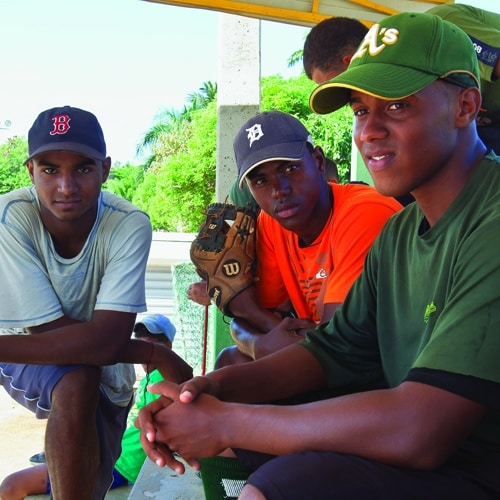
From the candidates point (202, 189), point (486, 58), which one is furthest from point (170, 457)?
point (202, 189)

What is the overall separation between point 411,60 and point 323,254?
125 centimetres

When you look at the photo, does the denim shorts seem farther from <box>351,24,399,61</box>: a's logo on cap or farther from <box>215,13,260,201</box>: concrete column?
<box>215,13,260,201</box>: concrete column

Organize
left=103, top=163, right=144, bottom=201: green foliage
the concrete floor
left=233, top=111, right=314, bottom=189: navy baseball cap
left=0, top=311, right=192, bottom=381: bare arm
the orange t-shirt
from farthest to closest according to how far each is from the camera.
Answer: left=103, top=163, right=144, bottom=201: green foliage, the concrete floor, left=0, top=311, right=192, bottom=381: bare arm, left=233, top=111, right=314, bottom=189: navy baseball cap, the orange t-shirt

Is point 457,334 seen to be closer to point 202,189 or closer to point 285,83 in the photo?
point 202,189

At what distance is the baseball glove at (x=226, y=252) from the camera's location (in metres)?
3.23

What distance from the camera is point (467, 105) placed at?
6.00 feet

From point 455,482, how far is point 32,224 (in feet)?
8.14

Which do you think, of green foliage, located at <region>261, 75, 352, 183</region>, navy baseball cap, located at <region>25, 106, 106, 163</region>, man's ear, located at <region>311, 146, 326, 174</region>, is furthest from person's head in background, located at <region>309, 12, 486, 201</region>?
green foliage, located at <region>261, 75, 352, 183</region>

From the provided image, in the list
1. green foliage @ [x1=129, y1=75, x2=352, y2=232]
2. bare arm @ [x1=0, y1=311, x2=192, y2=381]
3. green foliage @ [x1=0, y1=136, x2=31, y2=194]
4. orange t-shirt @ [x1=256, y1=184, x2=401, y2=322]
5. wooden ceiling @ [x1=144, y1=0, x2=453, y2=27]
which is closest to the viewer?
orange t-shirt @ [x1=256, y1=184, x2=401, y2=322]

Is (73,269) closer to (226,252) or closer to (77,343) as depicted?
(77,343)

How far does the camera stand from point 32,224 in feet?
11.3

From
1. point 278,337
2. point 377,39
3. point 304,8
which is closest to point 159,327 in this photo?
point 278,337

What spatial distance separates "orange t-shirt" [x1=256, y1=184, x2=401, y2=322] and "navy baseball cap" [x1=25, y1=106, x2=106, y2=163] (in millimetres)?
865

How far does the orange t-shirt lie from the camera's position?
270 cm
